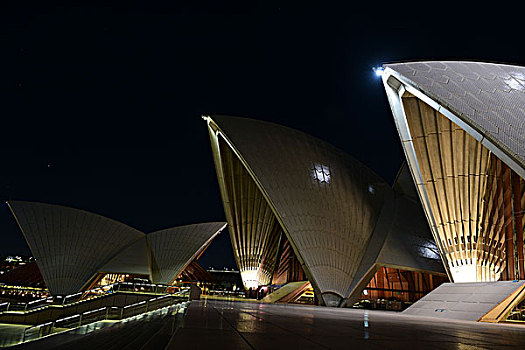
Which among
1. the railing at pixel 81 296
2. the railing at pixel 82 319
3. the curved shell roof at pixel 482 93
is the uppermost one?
the curved shell roof at pixel 482 93

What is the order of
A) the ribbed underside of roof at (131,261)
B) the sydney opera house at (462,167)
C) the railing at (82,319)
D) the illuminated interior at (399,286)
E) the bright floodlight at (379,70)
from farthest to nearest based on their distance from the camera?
the ribbed underside of roof at (131,261), the illuminated interior at (399,286), the bright floodlight at (379,70), the sydney opera house at (462,167), the railing at (82,319)

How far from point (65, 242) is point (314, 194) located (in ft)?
74.9

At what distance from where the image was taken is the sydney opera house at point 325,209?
950 inches

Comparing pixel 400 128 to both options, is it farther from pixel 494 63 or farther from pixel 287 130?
pixel 287 130

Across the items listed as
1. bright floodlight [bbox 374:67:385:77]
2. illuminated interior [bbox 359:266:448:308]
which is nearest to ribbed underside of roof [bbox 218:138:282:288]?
illuminated interior [bbox 359:266:448:308]

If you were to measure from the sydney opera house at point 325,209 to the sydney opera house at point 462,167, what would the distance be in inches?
271

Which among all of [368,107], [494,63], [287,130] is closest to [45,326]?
[494,63]

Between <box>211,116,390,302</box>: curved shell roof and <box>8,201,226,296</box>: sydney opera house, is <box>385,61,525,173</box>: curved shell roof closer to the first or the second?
<box>211,116,390,302</box>: curved shell roof

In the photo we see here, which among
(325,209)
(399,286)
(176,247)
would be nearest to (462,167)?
(325,209)

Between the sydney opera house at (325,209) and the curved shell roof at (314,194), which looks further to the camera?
the sydney opera house at (325,209)

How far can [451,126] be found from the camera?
59.1ft

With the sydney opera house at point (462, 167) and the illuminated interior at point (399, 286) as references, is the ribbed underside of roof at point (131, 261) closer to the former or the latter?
the illuminated interior at point (399, 286)

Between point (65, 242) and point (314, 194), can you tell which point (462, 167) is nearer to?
point (314, 194)

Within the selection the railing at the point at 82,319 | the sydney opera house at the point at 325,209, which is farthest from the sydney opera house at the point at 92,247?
the railing at the point at 82,319
